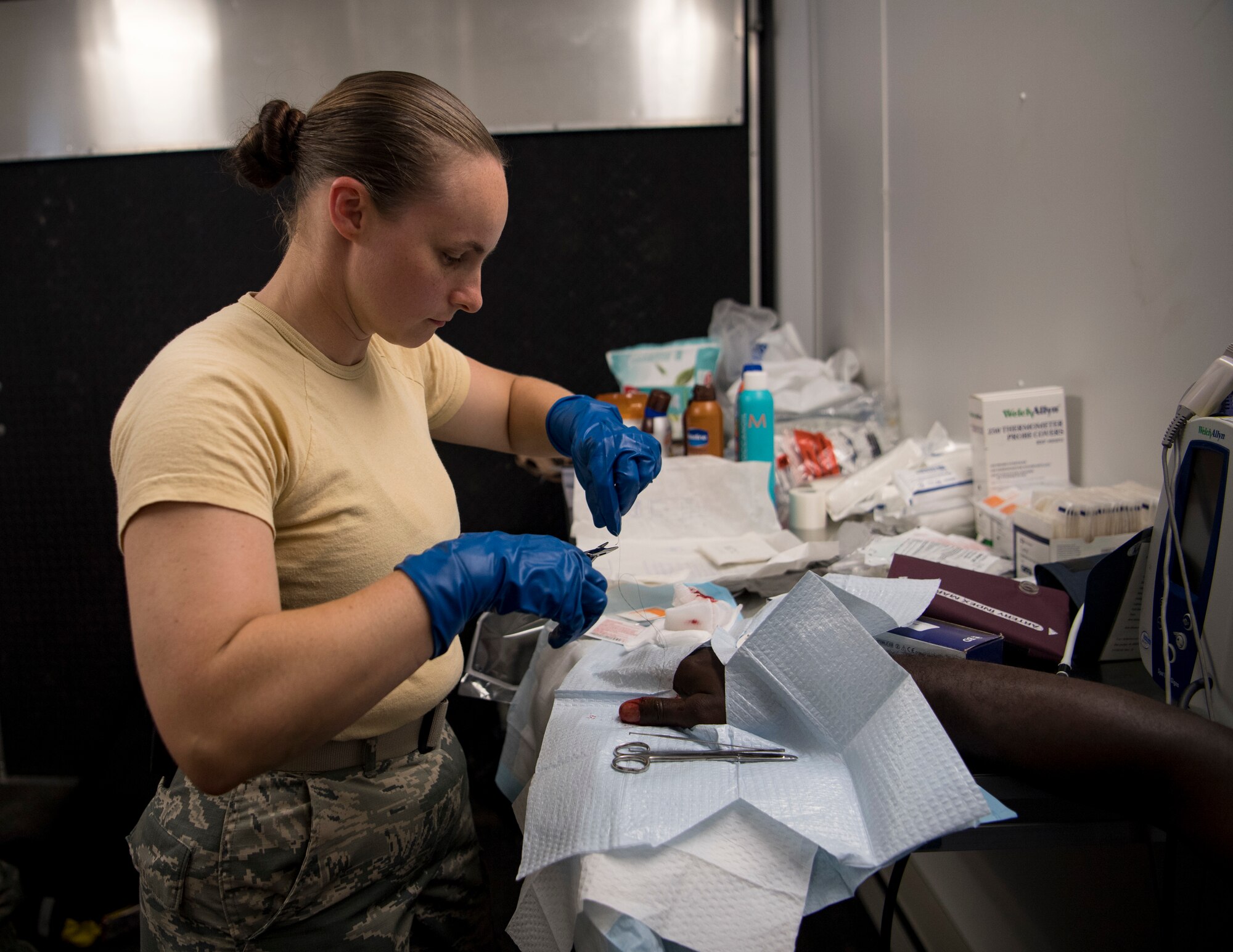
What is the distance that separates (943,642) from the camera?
0.99 metres

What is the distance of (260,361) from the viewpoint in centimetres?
92

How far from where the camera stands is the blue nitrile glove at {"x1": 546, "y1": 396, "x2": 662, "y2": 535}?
4.13 ft

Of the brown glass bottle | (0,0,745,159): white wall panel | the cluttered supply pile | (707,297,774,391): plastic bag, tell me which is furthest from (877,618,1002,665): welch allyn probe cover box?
(0,0,745,159): white wall panel

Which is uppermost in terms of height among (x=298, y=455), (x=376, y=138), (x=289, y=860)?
(x=376, y=138)

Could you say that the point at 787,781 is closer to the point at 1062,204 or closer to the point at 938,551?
the point at 938,551

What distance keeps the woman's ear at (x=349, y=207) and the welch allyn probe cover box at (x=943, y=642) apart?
78cm

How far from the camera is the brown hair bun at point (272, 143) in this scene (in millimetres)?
1019

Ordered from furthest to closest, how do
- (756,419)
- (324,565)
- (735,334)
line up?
(735,334) < (756,419) < (324,565)

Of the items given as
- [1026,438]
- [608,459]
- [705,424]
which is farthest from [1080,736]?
[705,424]

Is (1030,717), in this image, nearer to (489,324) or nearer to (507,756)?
(507,756)

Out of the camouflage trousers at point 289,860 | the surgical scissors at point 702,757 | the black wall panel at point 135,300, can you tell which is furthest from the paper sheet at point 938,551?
the black wall panel at point 135,300

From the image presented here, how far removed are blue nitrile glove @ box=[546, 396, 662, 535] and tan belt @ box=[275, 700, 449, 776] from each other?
0.38m

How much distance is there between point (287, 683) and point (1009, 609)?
87 cm

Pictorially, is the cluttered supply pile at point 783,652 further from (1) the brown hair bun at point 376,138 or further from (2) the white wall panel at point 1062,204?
(1) the brown hair bun at point 376,138
